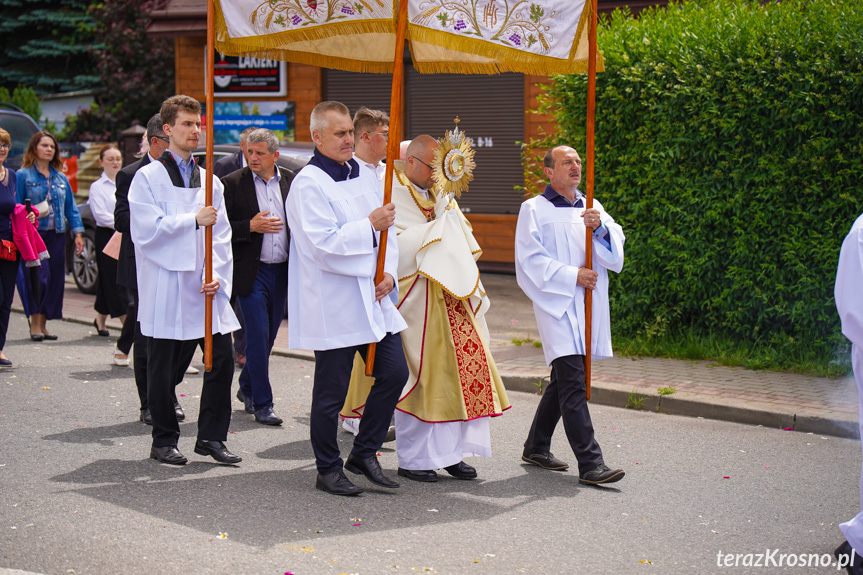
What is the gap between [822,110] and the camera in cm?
836

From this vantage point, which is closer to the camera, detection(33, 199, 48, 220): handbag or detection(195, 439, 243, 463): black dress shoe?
detection(195, 439, 243, 463): black dress shoe

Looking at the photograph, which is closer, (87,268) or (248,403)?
(248,403)

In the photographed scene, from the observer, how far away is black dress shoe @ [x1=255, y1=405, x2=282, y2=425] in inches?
279

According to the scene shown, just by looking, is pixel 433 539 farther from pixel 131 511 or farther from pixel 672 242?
pixel 672 242

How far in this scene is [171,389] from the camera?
6027 mm

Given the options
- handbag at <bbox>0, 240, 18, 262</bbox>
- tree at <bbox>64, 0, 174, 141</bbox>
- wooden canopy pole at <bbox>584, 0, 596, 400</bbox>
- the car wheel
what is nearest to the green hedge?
wooden canopy pole at <bbox>584, 0, 596, 400</bbox>

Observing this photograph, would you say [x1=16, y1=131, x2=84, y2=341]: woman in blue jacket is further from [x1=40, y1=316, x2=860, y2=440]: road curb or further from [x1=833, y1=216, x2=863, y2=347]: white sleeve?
[x1=833, y1=216, x2=863, y2=347]: white sleeve

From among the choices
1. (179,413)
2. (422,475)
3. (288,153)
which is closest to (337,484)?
(422,475)

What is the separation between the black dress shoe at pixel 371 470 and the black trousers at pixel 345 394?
Answer: 0.04m

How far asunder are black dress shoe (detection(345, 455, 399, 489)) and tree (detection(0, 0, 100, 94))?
29.2m

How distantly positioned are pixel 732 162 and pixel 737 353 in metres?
1.64

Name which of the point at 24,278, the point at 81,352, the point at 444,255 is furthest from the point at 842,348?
the point at 24,278

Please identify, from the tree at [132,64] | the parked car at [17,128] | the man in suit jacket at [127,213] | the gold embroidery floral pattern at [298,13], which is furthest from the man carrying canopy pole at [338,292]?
the tree at [132,64]

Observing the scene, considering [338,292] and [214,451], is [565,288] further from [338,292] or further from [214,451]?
[214,451]
